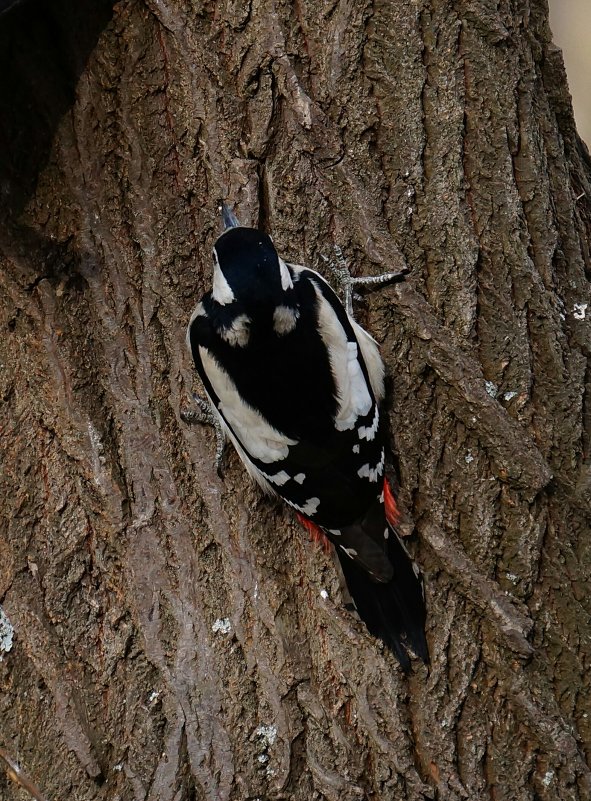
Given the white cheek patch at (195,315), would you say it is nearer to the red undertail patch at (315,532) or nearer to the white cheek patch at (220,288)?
the white cheek patch at (220,288)

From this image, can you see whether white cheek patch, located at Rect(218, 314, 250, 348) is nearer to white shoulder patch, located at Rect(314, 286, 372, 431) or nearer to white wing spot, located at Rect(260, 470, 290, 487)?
white shoulder patch, located at Rect(314, 286, 372, 431)

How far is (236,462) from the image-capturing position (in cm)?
246

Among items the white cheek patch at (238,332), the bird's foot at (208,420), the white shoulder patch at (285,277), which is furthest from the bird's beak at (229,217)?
the bird's foot at (208,420)

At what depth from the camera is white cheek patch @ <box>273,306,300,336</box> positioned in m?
2.51

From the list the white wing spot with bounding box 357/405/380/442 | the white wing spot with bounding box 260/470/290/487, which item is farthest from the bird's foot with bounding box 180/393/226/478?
the white wing spot with bounding box 357/405/380/442

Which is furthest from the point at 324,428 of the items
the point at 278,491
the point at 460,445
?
the point at 460,445

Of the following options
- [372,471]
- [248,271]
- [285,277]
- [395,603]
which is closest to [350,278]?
[285,277]

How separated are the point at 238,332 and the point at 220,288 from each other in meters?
0.17

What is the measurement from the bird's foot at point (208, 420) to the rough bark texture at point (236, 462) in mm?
Result: 33

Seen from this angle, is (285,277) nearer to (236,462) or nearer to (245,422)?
(245,422)

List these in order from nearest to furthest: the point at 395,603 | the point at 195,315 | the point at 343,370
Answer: the point at 395,603 < the point at 195,315 < the point at 343,370

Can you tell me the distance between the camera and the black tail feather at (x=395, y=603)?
2.28 metres

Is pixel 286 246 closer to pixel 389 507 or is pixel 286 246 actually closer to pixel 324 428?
pixel 324 428

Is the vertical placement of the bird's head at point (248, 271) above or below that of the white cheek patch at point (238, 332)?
above
